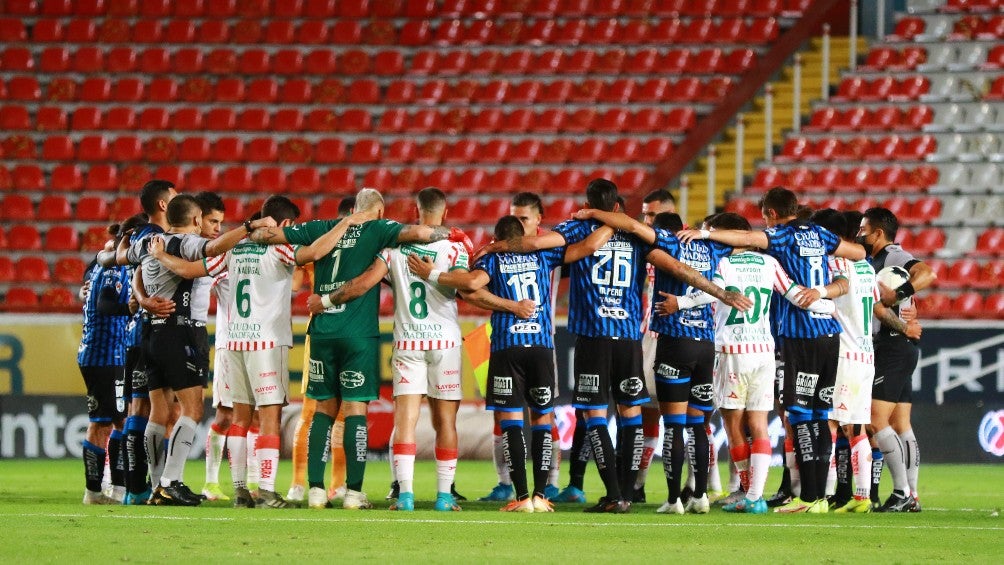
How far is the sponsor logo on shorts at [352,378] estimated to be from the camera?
10680 millimetres

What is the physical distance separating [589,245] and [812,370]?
79.2 inches

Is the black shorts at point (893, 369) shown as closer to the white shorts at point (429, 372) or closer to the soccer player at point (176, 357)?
the white shorts at point (429, 372)

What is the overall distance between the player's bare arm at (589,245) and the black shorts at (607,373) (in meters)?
0.60

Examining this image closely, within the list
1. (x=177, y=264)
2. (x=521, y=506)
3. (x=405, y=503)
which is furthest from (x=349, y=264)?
(x=521, y=506)

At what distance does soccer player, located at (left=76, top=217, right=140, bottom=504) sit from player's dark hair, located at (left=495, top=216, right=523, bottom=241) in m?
2.93

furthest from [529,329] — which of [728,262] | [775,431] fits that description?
[775,431]

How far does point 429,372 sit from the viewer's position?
10.9 meters

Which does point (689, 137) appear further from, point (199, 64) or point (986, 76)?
point (199, 64)

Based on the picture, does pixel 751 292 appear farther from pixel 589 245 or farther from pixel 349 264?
pixel 349 264

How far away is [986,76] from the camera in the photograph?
23734 millimetres

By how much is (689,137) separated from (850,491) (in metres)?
12.9

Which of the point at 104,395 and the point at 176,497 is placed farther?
the point at 104,395

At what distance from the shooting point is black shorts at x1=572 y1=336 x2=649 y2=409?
35.2ft

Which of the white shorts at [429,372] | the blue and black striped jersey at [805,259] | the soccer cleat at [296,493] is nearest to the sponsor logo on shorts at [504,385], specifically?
the white shorts at [429,372]
